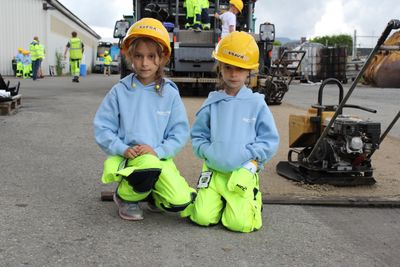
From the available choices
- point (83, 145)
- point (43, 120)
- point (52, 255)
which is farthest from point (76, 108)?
point (52, 255)

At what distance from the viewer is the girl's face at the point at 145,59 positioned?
3986 mm

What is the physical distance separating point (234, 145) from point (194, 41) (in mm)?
10442

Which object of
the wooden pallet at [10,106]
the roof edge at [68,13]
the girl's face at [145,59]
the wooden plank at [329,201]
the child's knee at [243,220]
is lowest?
the wooden plank at [329,201]

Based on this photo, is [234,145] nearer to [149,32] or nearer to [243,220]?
[243,220]

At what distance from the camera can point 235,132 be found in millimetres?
3973

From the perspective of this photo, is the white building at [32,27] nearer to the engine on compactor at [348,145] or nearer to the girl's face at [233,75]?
the engine on compactor at [348,145]

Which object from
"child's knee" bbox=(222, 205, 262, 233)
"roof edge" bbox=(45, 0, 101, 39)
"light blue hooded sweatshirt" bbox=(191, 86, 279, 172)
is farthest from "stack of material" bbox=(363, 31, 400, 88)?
"child's knee" bbox=(222, 205, 262, 233)

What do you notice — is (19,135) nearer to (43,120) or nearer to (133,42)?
(43,120)

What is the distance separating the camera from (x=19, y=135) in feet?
25.3

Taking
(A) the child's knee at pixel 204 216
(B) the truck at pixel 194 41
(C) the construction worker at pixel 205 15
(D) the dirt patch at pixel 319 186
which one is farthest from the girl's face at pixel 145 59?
(C) the construction worker at pixel 205 15

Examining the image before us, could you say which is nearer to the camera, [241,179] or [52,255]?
[52,255]

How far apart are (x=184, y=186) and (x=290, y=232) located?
31.6 inches

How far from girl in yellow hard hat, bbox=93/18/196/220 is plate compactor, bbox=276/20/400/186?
150 centimetres

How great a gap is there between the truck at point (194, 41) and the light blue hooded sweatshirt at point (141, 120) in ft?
30.7
